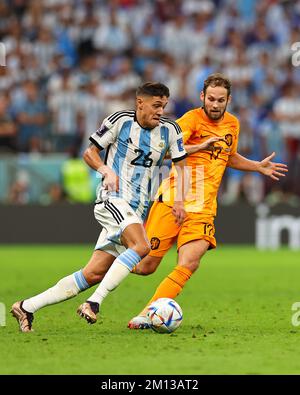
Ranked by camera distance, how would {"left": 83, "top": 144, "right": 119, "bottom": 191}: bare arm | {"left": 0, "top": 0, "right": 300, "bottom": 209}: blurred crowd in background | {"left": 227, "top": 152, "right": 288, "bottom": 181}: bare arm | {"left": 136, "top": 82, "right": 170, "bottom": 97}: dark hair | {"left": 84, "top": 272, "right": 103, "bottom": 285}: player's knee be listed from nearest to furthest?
{"left": 83, "top": 144, "right": 119, "bottom": 191}: bare arm → {"left": 136, "top": 82, "right": 170, "bottom": 97}: dark hair → {"left": 84, "top": 272, "right": 103, "bottom": 285}: player's knee → {"left": 227, "top": 152, "right": 288, "bottom": 181}: bare arm → {"left": 0, "top": 0, "right": 300, "bottom": 209}: blurred crowd in background

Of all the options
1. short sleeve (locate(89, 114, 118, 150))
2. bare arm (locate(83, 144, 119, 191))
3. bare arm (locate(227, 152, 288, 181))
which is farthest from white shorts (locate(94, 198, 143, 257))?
bare arm (locate(227, 152, 288, 181))

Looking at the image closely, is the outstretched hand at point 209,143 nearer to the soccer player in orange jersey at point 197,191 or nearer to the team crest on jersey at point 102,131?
A: the soccer player in orange jersey at point 197,191

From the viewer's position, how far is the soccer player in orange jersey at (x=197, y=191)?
891 centimetres

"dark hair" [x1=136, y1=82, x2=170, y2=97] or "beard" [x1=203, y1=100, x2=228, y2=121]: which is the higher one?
"dark hair" [x1=136, y1=82, x2=170, y2=97]

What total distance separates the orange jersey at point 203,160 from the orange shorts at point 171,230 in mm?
114

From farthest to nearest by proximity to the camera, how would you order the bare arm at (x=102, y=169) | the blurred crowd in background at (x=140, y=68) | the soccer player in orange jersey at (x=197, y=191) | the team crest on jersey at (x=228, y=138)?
the blurred crowd in background at (x=140, y=68), the team crest on jersey at (x=228, y=138), the soccer player in orange jersey at (x=197, y=191), the bare arm at (x=102, y=169)

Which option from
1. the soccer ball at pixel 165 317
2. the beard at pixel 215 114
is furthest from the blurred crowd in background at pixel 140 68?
the soccer ball at pixel 165 317

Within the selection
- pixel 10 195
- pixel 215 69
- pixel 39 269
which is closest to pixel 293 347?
pixel 39 269

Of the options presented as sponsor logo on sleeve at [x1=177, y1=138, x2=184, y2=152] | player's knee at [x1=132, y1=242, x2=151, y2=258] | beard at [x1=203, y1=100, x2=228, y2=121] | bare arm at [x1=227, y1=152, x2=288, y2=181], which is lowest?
player's knee at [x1=132, y1=242, x2=151, y2=258]

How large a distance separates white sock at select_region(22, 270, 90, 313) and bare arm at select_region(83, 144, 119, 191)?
840 mm

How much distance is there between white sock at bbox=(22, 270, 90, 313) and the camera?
8414 mm

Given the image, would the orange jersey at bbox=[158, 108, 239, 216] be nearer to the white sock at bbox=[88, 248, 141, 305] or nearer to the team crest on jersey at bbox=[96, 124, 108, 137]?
the team crest on jersey at bbox=[96, 124, 108, 137]

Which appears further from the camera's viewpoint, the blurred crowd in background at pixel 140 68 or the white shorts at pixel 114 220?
the blurred crowd in background at pixel 140 68

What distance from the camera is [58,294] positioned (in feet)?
27.8
